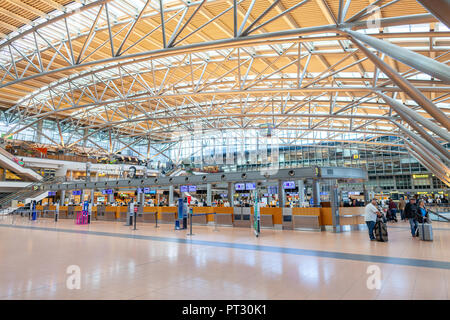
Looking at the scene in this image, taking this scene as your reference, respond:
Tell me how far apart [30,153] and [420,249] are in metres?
49.2

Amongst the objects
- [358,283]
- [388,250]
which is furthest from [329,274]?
[388,250]

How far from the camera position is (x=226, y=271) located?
A: 20.0 feet

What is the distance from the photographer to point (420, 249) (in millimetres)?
8797

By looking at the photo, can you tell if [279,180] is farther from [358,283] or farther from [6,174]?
[6,174]

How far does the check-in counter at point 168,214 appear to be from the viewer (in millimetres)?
21089

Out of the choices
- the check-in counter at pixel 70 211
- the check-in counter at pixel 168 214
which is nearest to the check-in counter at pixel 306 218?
the check-in counter at pixel 168 214

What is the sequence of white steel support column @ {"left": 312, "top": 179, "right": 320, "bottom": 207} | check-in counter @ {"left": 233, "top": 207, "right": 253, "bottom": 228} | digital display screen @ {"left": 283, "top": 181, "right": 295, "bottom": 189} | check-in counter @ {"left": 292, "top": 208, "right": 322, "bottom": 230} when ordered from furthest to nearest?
1. digital display screen @ {"left": 283, "top": 181, "right": 295, "bottom": 189}
2. check-in counter @ {"left": 233, "top": 207, "right": 253, "bottom": 228}
3. white steel support column @ {"left": 312, "top": 179, "right": 320, "bottom": 207}
4. check-in counter @ {"left": 292, "top": 208, "right": 322, "bottom": 230}

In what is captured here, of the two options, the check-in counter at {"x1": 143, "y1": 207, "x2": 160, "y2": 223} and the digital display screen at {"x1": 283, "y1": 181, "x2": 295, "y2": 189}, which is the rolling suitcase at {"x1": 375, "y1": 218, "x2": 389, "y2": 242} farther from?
the check-in counter at {"x1": 143, "y1": 207, "x2": 160, "y2": 223}

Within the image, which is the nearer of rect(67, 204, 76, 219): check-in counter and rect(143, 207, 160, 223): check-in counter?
rect(143, 207, 160, 223): check-in counter

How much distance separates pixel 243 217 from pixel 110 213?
13.3m

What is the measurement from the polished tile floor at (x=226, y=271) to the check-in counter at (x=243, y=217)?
8.27 meters

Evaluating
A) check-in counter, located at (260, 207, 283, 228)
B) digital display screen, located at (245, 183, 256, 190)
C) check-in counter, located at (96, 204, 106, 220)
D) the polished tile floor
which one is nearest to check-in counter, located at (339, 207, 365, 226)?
check-in counter, located at (260, 207, 283, 228)

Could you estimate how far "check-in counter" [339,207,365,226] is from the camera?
15.4 m

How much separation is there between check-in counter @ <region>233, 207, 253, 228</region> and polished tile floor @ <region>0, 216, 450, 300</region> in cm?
827
